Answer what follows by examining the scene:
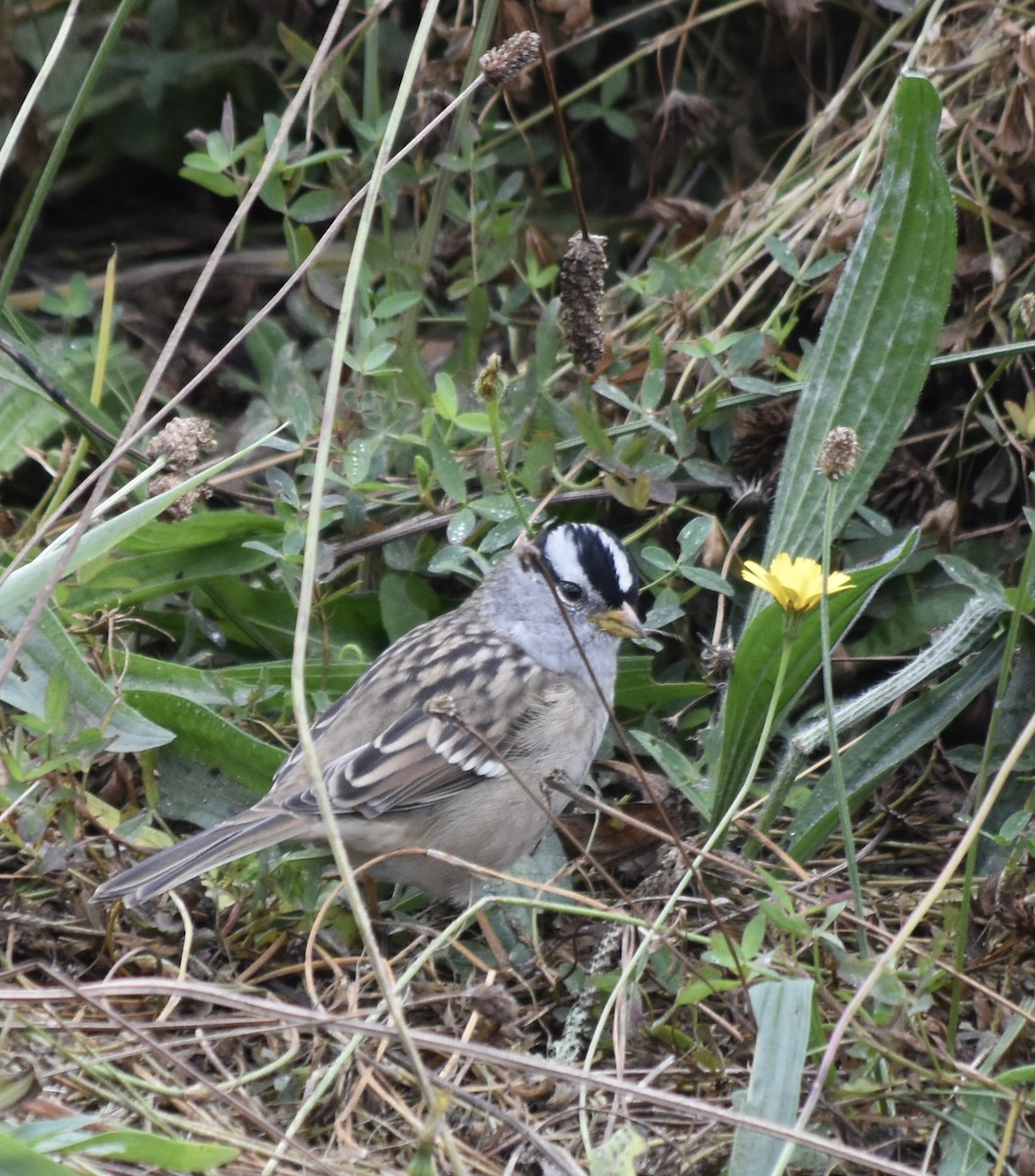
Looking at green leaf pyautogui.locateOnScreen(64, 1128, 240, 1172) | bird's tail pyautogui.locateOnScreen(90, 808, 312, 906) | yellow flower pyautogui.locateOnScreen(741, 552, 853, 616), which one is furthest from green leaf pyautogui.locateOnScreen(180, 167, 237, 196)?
green leaf pyautogui.locateOnScreen(64, 1128, 240, 1172)

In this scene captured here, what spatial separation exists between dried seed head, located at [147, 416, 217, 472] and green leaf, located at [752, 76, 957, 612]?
41.2 inches

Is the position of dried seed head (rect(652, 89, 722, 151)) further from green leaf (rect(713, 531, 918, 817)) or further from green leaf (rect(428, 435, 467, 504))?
green leaf (rect(713, 531, 918, 817))

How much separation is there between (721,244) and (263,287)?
1.41 m

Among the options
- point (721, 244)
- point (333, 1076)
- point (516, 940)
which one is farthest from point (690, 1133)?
point (721, 244)

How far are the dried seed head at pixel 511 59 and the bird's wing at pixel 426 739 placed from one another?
3.28ft

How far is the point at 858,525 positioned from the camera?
2.95 m

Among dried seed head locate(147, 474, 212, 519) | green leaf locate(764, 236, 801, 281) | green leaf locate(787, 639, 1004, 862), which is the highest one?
dried seed head locate(147, 474, 212, 519)

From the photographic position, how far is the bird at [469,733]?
263 cm

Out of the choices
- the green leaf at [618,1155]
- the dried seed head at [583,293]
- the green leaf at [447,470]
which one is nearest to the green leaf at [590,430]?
the dried seed head at [583,293]

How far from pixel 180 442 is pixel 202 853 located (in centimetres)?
64

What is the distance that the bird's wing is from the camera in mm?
2650

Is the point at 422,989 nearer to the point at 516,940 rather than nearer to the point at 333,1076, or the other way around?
the point at 516,940

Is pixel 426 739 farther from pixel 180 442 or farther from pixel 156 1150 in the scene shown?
pixel 156 1150

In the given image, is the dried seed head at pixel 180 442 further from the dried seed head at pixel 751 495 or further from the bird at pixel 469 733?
the dried seed head at pixel 751 495
